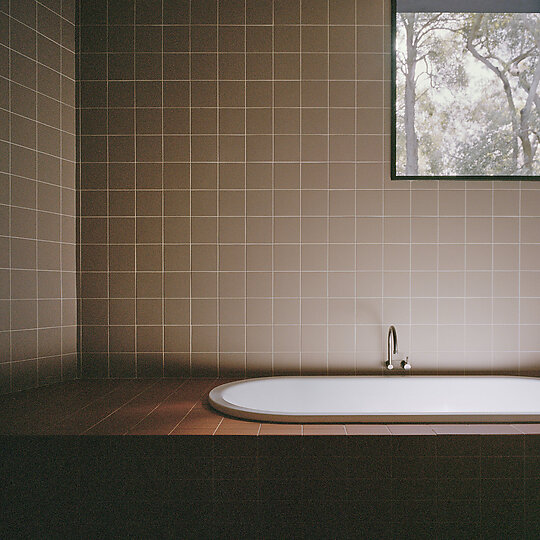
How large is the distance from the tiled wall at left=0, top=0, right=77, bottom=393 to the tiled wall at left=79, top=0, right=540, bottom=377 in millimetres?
175

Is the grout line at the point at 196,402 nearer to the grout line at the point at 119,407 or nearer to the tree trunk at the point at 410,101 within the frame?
the grout line at the point at 119,407

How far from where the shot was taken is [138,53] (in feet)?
7.77

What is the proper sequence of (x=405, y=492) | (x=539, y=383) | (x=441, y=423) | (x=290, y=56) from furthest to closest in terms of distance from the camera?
(x=290, y=56)
(x=539, y=383)
(x=441, y=423)
(x=405, y=492)

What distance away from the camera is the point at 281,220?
2371mm

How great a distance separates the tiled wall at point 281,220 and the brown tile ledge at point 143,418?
0.30 meters

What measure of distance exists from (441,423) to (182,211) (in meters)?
1.58

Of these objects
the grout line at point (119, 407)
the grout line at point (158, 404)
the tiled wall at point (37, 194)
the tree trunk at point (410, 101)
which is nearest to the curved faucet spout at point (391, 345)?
the tree trunk at point (410, 101)

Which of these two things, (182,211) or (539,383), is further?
(182,211)

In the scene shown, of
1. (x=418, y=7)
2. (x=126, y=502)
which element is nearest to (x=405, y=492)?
(x=126, y=502)

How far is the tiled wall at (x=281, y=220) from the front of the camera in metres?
2.36

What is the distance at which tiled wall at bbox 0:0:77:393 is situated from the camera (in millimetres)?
2068

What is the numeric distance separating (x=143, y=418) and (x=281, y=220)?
3.96 feet

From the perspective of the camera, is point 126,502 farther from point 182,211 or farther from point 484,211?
point 484,211

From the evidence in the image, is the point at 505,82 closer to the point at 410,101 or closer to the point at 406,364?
the point at 410,101
